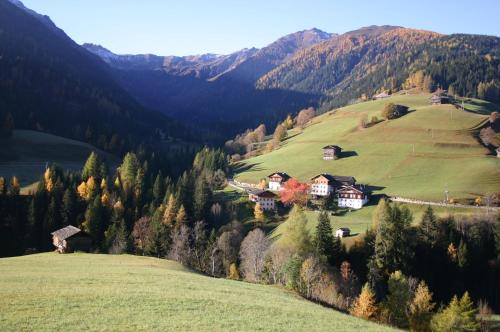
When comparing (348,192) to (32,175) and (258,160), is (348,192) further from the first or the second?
(32,175)

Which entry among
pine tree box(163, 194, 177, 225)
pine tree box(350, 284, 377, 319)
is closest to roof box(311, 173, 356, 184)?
pine tree box(163, 194, 177, 225)

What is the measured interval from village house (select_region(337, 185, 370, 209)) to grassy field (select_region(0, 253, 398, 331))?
61.5 meters

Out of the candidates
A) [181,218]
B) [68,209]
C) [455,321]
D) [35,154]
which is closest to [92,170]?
[68,209]

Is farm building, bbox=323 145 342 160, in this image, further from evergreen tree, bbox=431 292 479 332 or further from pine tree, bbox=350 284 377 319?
evergreen tree, bbox=431 292 479 332

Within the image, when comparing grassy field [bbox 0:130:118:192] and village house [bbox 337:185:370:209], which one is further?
grassy field [bbox 0:130:118:192]

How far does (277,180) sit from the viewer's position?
123 meters

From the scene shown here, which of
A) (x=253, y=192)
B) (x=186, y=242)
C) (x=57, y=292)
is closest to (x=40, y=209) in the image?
(x=186, y=242)

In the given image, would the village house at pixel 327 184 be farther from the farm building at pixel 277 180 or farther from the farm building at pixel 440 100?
the farm building at pixel 440 100

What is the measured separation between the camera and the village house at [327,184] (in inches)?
4272

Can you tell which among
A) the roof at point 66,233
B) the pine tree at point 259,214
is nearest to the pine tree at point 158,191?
the pine tree at point 259,214

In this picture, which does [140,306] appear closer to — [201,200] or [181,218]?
[181,218]

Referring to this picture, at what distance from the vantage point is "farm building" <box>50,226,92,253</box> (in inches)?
2966

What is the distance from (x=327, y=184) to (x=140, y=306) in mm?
84438

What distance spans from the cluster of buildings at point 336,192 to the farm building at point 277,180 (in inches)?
342
